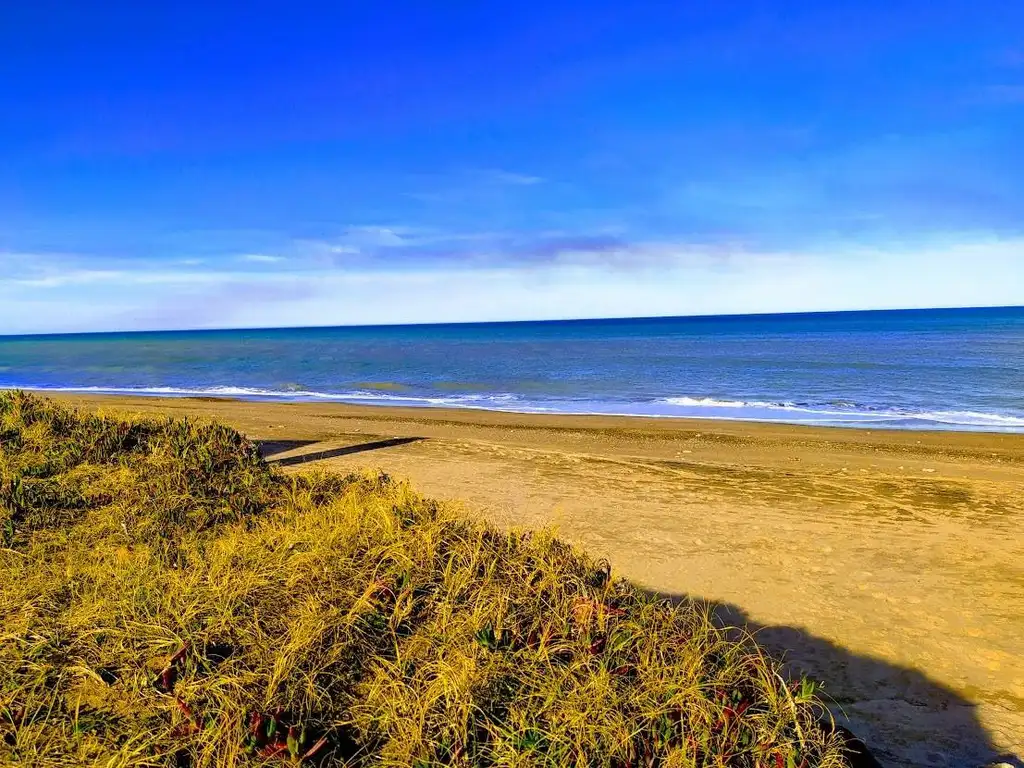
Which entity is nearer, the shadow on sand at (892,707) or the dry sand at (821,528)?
the shadow on sand at (892,707)

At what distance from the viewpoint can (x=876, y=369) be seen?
3634 centimetres

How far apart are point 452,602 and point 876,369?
38316 mm

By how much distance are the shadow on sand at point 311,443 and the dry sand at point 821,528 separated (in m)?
0.08

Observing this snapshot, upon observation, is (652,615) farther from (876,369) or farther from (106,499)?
(876,369)

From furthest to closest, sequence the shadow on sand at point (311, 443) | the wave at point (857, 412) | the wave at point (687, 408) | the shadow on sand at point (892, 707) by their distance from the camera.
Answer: the wave at point (687, 408) → the wave at point (857, 412) → the shadow on sand at point (311, 443) → the shadow on sand at point (892, 707)

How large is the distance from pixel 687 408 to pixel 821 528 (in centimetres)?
1545

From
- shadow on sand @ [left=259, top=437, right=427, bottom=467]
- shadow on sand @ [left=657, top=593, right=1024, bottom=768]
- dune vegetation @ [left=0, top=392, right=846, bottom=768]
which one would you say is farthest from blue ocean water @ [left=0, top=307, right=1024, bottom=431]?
dune vegetation @ [left=0, top=392, right=846, bottom=768]

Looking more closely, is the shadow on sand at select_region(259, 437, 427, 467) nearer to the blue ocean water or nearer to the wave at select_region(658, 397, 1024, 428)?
the blue ocean water

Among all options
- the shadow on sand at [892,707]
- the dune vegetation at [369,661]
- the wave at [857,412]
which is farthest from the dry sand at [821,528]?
the wave at [857,412]

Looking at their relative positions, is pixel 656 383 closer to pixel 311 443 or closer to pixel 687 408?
pixel 687 408

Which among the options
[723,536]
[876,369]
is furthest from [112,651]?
[876,369]

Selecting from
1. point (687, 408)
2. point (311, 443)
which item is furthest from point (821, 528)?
point (687, 408)

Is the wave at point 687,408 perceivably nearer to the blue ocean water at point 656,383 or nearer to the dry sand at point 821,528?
the blue ocean water at point 656,383

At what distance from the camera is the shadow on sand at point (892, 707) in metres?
4.03
